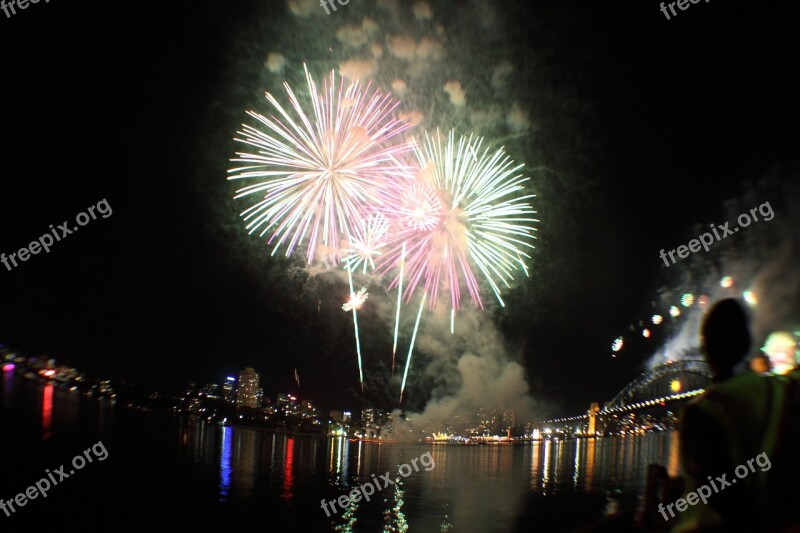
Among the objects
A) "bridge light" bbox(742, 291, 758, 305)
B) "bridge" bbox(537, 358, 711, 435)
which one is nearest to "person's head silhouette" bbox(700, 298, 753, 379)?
"bridge light" bbox(742, 291, 758, 305)

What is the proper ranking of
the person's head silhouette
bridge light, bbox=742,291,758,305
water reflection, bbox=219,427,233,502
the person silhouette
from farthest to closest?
water reflection, bbox=219,427,233,502 < bridge light, bbox=742,291,758,305 < the person's head silhouette < the person silhouette

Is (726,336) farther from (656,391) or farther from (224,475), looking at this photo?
(656,391)

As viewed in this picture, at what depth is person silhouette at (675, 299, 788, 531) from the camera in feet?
5.54

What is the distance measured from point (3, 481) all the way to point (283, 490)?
1242 cm

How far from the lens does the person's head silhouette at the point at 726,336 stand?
1.98 metres

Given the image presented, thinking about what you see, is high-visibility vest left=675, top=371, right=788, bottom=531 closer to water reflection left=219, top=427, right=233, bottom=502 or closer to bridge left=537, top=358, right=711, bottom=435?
water reflection left=219, top=427, right=233, bottom=502

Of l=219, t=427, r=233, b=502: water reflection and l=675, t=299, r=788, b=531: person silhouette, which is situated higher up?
l=675, t=299, r=788, b=531: person silhouette

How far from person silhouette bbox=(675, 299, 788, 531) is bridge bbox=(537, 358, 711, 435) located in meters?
51.4

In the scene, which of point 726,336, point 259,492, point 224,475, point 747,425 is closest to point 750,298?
point 259,492

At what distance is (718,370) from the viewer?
1.97 meters

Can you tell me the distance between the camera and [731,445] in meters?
1.71

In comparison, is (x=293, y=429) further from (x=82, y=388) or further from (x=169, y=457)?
(x=169, y=457)

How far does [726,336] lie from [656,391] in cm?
9263

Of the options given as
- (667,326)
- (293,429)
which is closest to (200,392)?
(293,429)
